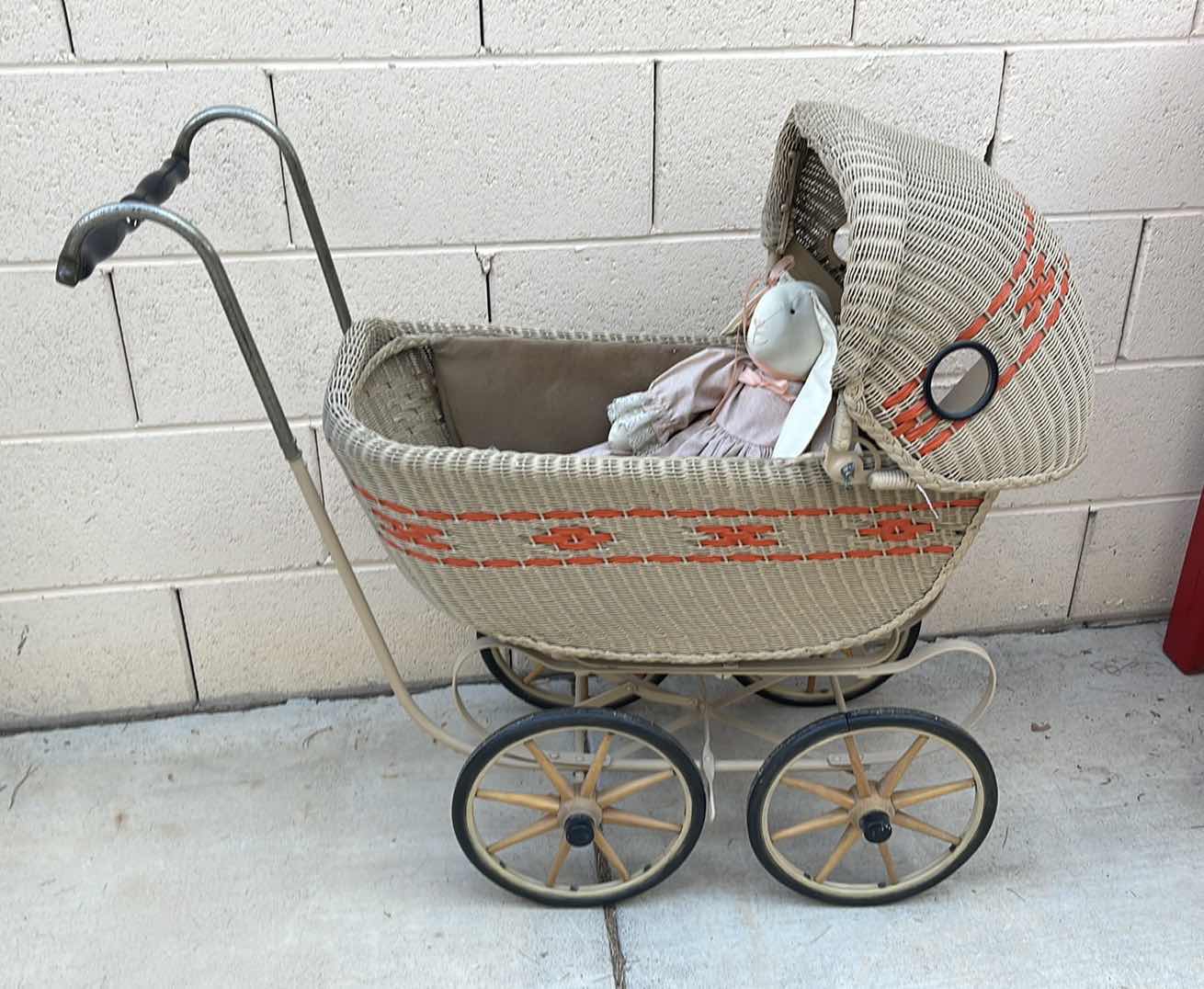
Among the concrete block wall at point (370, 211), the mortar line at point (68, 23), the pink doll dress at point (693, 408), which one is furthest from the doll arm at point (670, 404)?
the mortar line at point (68, 23)

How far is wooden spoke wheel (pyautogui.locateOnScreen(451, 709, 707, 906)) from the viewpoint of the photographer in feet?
A: 4.70

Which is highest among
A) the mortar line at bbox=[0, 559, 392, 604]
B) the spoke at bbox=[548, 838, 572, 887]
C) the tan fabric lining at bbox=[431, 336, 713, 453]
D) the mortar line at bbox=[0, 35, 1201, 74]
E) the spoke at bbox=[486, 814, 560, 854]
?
the mortar line at bbox=[0, 35, 1201, 74]

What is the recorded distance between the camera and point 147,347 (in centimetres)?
168

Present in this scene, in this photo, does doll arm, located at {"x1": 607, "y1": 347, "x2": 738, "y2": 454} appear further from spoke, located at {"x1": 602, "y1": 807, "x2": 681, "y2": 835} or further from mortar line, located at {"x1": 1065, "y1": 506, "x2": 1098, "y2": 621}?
mortar line, located at {"x1": 1065, "y1": 506, "x2": 1098, "y2": 621}

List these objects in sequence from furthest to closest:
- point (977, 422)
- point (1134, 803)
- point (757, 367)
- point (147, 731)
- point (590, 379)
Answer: point (147, 731) → point (1134, 803) → point (590, 379) → point (757, 367) → point (977, 422)

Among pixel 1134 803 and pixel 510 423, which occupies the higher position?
pixel 510 423

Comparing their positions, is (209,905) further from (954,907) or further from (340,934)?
(954,907)

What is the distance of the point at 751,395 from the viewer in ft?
4.75

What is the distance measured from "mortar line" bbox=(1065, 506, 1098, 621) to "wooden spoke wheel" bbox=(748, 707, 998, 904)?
0.59 meters

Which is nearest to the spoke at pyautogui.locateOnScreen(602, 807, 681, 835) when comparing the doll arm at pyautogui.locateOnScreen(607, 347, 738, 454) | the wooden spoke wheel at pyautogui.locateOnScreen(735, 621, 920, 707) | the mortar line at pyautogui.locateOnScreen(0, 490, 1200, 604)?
the wooden spoke wheel at pyautogui.locateOnScreen(735, 621, 920, 707)

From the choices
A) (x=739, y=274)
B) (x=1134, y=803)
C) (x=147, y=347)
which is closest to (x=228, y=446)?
(x=147, y=347)

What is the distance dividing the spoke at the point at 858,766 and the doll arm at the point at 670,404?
50 centimetres

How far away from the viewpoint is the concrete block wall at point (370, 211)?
1547 mm

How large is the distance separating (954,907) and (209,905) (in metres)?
1.09
